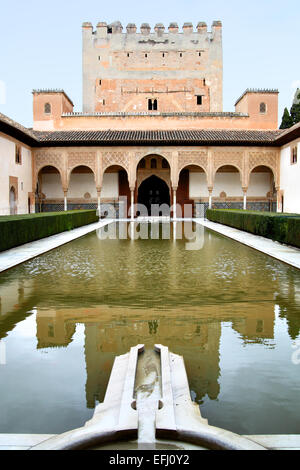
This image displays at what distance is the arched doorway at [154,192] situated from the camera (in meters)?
29.3

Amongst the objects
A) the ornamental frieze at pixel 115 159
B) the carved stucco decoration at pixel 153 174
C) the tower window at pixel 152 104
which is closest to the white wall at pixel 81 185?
the ornamental frieze at pixel 115 159

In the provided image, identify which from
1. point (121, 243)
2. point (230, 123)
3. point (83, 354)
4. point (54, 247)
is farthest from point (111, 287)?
point (230, 123)

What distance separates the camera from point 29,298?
547 cm

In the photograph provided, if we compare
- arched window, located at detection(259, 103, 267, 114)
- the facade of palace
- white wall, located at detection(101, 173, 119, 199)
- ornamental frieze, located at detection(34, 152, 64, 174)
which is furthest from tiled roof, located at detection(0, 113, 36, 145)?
arched window, located at detection(259, 103, 267, 114)

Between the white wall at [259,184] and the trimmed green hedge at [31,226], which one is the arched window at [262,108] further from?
the trimmed green hedge at [31,226]

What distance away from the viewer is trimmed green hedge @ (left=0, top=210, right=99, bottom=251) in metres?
10.1

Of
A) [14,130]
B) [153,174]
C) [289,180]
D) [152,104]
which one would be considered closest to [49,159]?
[14,130]

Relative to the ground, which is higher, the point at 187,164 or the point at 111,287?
the point at 187,164

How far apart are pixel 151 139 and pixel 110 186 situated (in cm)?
482

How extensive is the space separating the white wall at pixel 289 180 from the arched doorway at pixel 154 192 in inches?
302

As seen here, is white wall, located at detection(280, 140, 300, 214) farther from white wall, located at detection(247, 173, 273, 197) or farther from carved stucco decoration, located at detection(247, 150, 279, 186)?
white wall, located at detection(247, 173, 273, 197)

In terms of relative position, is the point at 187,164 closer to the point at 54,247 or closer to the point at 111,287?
the point at 54,247

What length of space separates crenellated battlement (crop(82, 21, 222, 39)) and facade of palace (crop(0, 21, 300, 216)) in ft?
0.26
